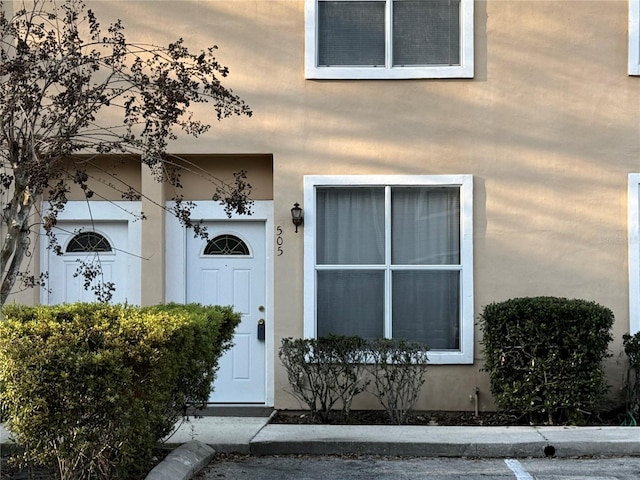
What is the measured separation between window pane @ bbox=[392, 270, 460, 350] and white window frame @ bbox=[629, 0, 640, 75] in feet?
10.0

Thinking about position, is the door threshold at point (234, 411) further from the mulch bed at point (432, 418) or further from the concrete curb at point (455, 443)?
the concrete curb at point (455, 443)

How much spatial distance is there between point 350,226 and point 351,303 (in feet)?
2.90

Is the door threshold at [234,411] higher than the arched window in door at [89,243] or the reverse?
the reverse

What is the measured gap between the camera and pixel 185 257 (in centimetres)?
1082

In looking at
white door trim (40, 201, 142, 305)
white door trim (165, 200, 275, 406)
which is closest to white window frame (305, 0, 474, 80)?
white door trim (165, 200, 275, 406)

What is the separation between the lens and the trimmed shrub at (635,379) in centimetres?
987

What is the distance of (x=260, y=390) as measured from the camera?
35.6 feet

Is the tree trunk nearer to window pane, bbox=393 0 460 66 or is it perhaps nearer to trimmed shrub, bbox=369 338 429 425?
trimmed shrub, bbox=369 338 429 425

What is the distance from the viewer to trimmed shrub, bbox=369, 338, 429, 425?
9.84m

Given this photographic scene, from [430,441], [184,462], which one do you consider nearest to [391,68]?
[430,441]

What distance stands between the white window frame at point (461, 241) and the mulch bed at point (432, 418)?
60 cm

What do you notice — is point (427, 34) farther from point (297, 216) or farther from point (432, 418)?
point (432, 418)

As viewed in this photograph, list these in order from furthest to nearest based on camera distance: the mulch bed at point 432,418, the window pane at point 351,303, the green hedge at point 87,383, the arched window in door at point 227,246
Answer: the arched window in door at point 227,246, the window pane at point 351,303, the mulch bed at point 432,418, the green hedge at point 87,383

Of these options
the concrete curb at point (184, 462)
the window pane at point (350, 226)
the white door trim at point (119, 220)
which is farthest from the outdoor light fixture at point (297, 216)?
the concrete curb at point (184, 462)
